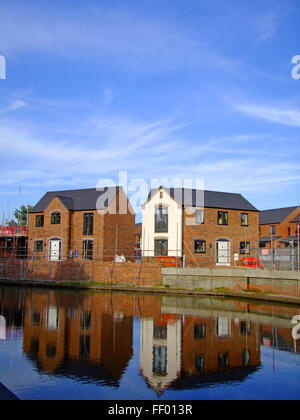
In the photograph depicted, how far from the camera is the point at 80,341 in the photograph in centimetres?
1385

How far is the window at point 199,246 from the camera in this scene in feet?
126

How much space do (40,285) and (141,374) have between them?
26195 mm

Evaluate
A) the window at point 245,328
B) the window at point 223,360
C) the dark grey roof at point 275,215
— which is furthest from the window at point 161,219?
the window at point 223,360

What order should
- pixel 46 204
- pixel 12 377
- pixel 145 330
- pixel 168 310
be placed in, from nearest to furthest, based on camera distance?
pixel 12 377, pixel 145 330, pixel 168 310, pixel 46 204

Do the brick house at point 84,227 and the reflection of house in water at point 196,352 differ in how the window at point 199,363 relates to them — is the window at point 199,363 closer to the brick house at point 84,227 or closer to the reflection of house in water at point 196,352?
the reflection of house in water at point 196,352

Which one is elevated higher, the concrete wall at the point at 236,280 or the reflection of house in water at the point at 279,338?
the concrete wall at the point at 236,280

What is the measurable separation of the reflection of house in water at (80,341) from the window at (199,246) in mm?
17880

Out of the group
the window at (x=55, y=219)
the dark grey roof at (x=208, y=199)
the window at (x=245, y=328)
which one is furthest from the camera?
the window at (x=55, y=219)

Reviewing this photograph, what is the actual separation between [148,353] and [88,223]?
2876 centimetres

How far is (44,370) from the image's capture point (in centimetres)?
1049

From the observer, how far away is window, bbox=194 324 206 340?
14957 millimetres

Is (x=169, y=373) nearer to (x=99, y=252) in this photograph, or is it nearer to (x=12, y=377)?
(x=12, y=377)

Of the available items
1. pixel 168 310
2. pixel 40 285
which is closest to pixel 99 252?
pixel 40 285

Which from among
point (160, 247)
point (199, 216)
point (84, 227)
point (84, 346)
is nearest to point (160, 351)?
point (84, 346)
